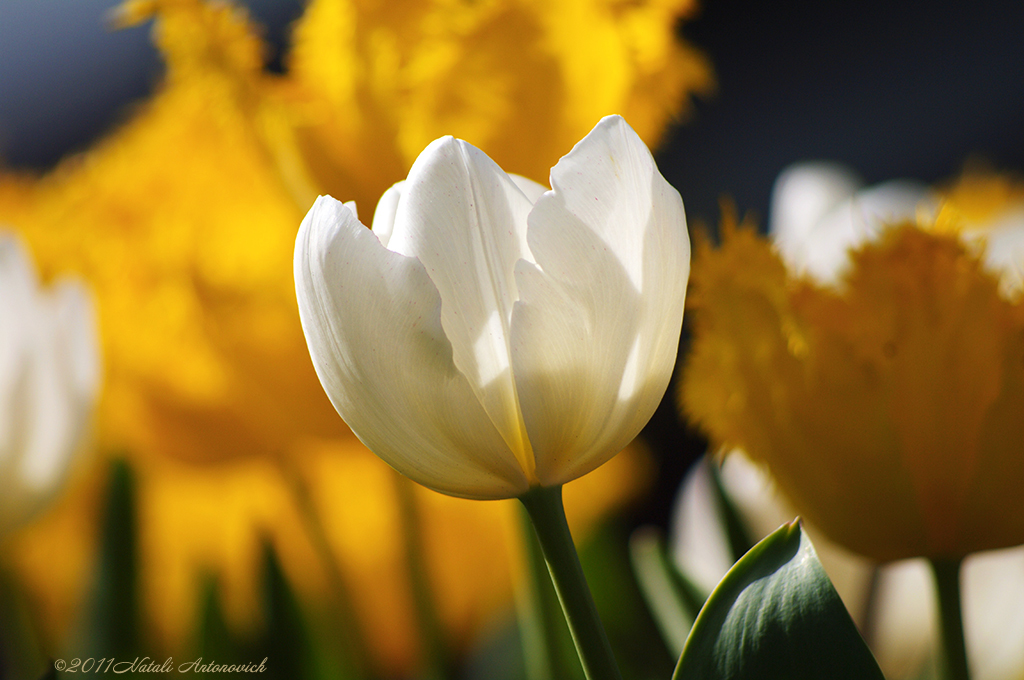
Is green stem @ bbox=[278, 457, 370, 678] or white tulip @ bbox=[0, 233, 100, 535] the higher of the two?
white tulip @ bbox=[0, 233, 100, 535]

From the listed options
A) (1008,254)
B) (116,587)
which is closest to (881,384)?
(1008,254)

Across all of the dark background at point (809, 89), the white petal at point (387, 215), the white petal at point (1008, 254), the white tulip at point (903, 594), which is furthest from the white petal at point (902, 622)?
the dark background at point (809, 89)

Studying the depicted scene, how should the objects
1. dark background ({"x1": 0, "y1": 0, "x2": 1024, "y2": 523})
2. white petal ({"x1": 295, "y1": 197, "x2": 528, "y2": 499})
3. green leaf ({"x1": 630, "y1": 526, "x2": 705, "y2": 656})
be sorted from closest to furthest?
white petal ({"x1": 295, "y1": 197, "x2": 528, "y2": 499}) < green leaf ({"x1": 630, "y1": 526, "x2": 705, "y2": 656}) < dark background ({"x1": 0, "y1": 0, "x2": 1024, "y2": 523})

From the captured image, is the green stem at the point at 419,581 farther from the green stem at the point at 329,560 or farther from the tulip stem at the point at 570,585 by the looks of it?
the tulip stem at the point at 570,585

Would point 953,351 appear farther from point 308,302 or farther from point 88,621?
point 88,621

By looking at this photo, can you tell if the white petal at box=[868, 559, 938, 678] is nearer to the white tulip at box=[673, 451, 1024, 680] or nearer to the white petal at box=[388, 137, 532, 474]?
the white tulip at box=[673, 451, 1024, 680]

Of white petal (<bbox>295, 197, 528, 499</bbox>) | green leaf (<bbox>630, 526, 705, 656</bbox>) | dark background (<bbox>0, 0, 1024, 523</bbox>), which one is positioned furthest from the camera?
dark background (<bbox>0, 0, 1024, 523</bbox>)

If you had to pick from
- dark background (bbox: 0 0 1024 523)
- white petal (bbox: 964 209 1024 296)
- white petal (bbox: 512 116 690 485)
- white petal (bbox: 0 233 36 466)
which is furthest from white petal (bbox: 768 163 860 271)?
dark background (bbox: 0 0 1024 523)
